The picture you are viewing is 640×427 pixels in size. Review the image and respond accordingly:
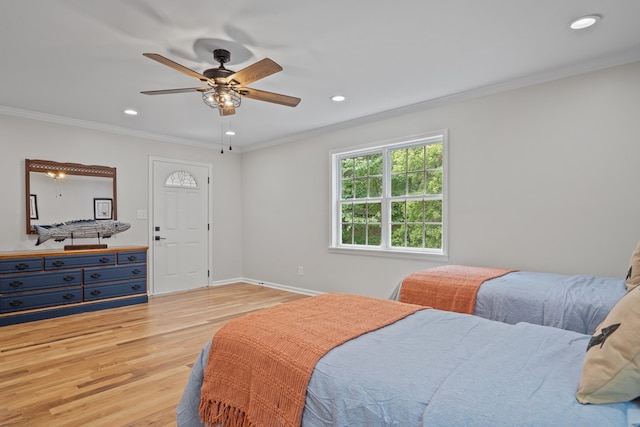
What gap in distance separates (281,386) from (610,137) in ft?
10.8

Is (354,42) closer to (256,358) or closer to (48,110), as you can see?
(256,358)

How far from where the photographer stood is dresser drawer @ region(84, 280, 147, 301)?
14.5ft

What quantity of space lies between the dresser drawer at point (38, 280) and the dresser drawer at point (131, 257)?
481mm

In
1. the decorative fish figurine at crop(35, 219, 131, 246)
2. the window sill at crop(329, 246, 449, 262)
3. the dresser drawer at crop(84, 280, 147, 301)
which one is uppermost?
the decorative fish figurine at crop(35, 219, 131, 246)

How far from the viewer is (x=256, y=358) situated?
56.7 inches

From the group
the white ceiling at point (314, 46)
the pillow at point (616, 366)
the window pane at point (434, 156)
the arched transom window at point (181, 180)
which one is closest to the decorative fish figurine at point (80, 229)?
the arched transom window at point (181, 180)

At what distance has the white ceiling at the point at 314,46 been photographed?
224 centimetres

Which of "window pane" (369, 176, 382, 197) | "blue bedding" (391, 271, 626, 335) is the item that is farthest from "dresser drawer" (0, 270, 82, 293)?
"blue bedding" (391, 271, 626, 335)

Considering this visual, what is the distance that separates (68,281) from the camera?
426 cm

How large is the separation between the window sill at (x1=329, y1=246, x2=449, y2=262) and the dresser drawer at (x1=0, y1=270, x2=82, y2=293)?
3233 mm

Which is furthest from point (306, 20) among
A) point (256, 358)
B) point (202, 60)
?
point (256, 358)

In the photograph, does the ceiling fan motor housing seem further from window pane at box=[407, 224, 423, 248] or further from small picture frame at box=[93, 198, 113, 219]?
small picture frame at box=[93, 198, 113, 219]

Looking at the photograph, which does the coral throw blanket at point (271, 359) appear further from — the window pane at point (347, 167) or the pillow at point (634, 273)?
the window pane at point (347, 167)

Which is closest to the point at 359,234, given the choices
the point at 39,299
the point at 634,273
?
the point at 634,273
